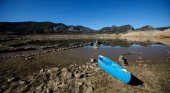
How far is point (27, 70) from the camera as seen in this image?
55.2ft

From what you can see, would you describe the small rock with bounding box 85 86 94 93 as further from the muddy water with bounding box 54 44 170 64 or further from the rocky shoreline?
the muddy water with bounding box 54 44 170 64

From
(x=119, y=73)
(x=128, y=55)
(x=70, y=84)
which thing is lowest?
(x=128, y=55)

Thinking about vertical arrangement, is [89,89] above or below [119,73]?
below

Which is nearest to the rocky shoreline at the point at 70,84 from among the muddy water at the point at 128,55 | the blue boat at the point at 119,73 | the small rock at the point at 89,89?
the small rock at the point at 89,89

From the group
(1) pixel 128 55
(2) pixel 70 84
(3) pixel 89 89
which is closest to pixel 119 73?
(3) pixel 89 89

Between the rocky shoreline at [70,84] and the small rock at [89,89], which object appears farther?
the rocky shoreline at [70,84]

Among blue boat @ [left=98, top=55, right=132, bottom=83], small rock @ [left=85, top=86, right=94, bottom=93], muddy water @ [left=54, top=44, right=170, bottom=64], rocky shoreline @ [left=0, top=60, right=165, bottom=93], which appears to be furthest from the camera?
muddy water @ [left=54, top=44, right=170, bottom=64]

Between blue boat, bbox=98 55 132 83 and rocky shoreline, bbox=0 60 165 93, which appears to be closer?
rocky shoreline, bbox=0 60 165 93

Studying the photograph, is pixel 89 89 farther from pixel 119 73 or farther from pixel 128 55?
pixel 128 55

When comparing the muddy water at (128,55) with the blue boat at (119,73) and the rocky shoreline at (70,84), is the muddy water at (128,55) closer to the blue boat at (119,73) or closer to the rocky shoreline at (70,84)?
the blue boat at (119,73)

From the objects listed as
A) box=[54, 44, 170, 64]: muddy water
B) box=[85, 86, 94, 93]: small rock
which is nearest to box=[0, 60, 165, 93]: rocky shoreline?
box=[85, 86, 94, 93]: small rock

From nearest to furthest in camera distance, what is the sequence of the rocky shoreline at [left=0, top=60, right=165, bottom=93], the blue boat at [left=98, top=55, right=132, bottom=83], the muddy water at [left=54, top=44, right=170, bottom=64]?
the rocky shoreline at [left=0, top=60, right=165, bottom=93] → the blue boat at [left=98, top=55, right=132, bottom=83] → the muddy water at [left=54, top=44, right=170, bottom=64]

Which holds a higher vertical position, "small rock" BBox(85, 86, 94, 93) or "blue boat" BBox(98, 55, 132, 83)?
"blue boat" BBox(98, 55, 132, 83)

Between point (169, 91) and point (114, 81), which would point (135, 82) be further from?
point (169, 91)
